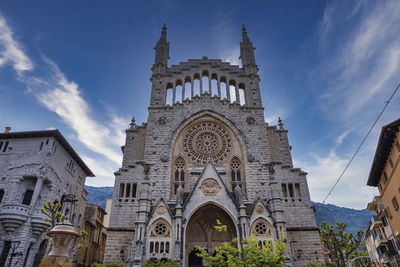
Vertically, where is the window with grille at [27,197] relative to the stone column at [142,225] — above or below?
above

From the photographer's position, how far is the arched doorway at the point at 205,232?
21.7 metres

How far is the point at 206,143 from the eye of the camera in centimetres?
2661

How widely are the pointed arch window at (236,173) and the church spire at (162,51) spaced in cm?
1391

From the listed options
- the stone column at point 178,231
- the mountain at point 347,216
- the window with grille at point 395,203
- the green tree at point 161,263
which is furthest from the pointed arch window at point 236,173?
the mountain at point 347,216

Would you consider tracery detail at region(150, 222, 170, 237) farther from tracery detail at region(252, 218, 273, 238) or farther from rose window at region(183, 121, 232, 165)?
rose window at region(183, 121, 232, 165)

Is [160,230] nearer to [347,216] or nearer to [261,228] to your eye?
[261,228]

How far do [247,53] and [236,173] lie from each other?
15.3 m

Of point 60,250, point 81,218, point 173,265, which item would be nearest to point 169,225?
point 173,265

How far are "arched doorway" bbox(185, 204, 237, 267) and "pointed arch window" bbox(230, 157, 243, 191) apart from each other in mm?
3479

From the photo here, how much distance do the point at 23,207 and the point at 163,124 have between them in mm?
13718

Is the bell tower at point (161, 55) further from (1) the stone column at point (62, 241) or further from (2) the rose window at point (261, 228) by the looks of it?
(1) the stone column at point (62, 241)

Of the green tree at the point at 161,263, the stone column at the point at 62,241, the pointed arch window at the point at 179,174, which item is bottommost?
the green tree at the point at 161,263

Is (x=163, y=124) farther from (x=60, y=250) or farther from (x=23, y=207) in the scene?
(x=60, y=250)

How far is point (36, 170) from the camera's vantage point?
23016 millimetres
